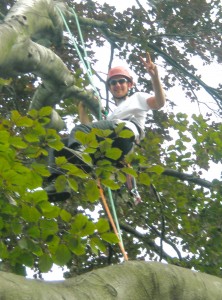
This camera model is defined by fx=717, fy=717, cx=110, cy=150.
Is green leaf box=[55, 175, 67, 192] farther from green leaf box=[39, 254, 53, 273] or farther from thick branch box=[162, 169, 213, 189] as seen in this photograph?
thick branch box=[162, 169, 213, 189]

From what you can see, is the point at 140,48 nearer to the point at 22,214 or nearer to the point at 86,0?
the point at 86,0

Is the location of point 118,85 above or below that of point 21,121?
above

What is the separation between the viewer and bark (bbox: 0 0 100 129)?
4.67 meters

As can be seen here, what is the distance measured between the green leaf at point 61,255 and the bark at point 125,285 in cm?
80

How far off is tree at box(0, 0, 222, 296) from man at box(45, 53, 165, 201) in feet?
0.62

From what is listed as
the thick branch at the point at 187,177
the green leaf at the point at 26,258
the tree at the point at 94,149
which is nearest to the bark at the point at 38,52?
the tree at the point at 94,149

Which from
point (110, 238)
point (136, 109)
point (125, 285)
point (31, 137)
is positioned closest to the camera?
point (125, 285)

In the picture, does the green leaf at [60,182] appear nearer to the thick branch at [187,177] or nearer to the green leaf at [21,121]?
→ the green leaf at [21,121]

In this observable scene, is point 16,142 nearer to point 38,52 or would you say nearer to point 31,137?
point 31,137

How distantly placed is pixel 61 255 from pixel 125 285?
37.3 inches

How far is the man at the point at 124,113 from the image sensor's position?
4.93m

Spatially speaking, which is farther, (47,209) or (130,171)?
(130,171)

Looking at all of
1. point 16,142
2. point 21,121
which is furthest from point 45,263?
point 21,121

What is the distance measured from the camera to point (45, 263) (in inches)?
139
